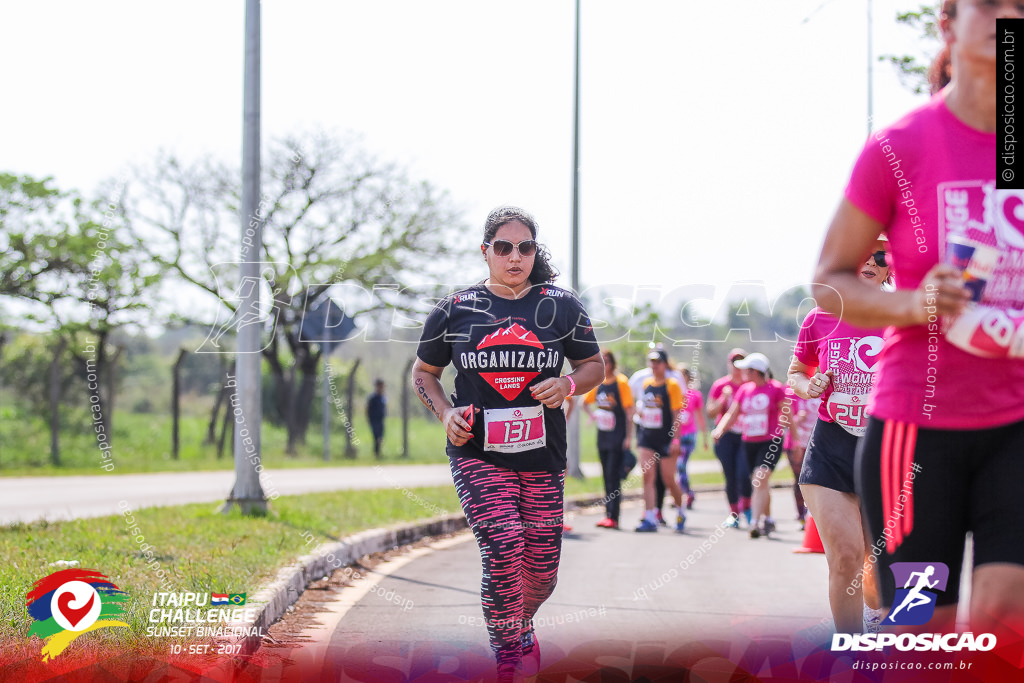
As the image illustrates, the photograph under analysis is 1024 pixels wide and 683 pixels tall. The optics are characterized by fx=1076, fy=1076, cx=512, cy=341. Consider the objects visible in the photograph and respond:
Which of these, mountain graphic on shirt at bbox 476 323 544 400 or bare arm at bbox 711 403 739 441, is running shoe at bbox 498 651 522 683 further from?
bare arm at bbox 711 403 739 441

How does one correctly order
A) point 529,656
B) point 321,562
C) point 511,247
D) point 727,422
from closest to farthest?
point 529,656, point 511,247, point 321,562, point 727,422

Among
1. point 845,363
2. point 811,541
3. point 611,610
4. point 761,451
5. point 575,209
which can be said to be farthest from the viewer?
point 575,209

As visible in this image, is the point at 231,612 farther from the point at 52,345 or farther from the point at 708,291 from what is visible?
the point at 52,345

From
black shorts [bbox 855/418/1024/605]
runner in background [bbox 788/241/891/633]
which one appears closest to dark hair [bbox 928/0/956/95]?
black shorts [bbox 855/418/1024/605]

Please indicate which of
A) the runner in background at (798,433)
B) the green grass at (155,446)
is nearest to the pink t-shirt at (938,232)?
the runner in background at (798,433)

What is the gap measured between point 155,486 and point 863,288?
13499 millimetres

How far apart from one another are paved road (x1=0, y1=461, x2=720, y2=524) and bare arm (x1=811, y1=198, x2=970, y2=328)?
8.08 m

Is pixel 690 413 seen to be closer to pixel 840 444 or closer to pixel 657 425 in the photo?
pixel 657 425

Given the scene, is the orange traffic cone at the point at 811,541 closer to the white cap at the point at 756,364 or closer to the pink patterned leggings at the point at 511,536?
the white cap at the point at 756,364

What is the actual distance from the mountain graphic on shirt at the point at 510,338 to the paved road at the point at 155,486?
6279 mm

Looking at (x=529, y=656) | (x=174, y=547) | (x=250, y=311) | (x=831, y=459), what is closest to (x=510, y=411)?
(x=529, y=656)

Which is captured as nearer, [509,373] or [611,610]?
[509,373]

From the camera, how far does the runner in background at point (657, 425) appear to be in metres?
11.7

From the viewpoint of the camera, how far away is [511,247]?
4367 mm
